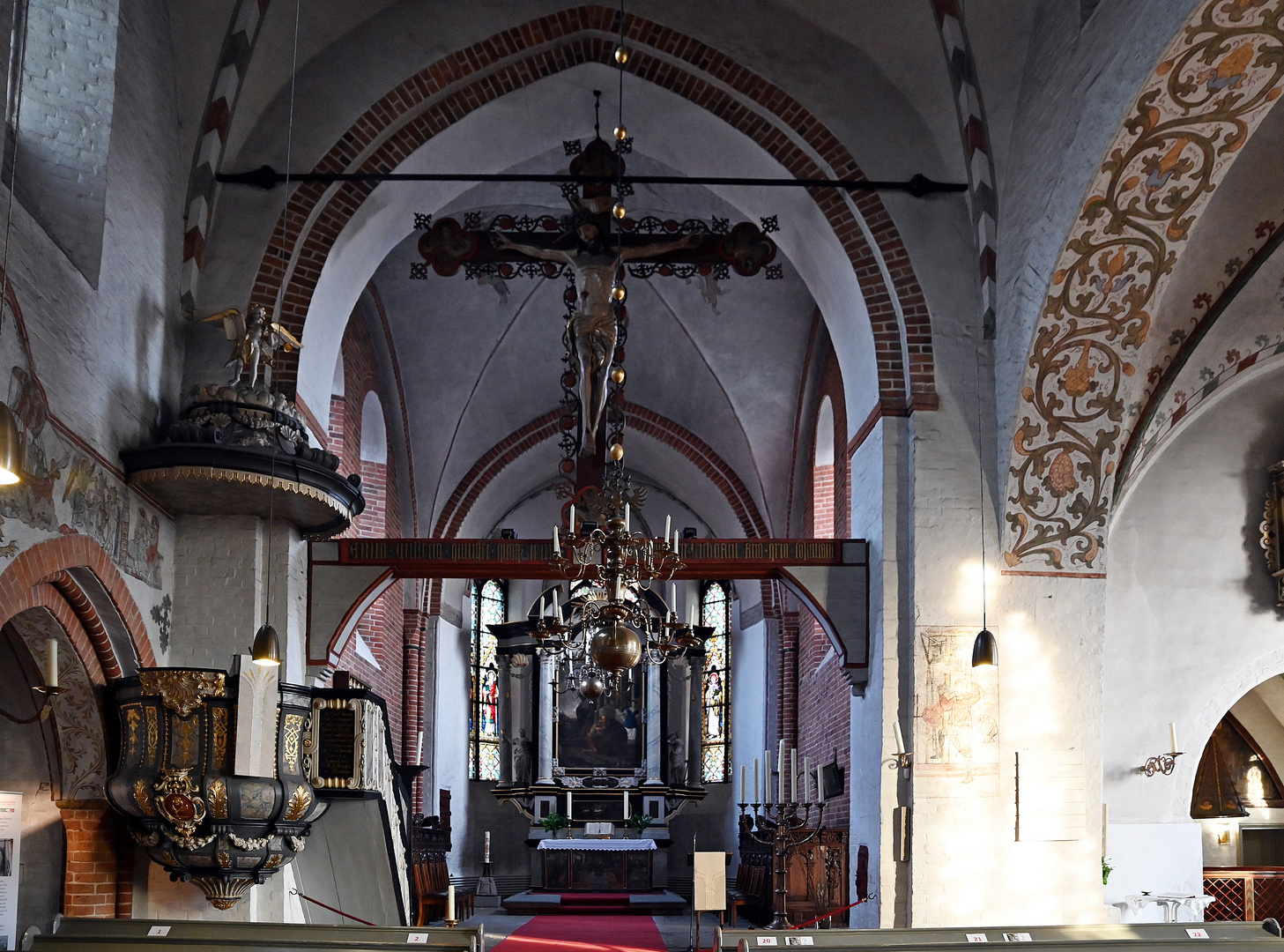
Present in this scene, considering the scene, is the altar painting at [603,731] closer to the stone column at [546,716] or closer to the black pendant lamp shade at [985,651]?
the stone column at [546,716]

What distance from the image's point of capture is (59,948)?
24.6ft

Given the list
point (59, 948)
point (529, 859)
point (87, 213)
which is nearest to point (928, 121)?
point (87, 213)

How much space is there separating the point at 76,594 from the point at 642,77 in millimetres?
6467

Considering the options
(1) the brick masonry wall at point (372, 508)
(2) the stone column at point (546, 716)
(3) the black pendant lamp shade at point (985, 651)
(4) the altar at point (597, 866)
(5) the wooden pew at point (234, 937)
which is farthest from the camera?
(2) the stone column at point (546, 716)

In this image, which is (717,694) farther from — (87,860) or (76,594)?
(76,594)

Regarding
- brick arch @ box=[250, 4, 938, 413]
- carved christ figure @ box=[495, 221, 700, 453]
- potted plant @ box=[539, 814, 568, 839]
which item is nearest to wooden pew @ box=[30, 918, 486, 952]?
carved christ figure @ box=[495, 221, 700, 453]

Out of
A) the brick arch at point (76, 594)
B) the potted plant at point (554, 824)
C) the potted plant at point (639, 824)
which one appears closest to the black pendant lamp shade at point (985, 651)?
the brick arch at point (76, 594)

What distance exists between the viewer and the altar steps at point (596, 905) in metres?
18.1

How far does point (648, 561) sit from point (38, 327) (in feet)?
13.6

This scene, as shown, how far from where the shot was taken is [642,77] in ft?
39.5

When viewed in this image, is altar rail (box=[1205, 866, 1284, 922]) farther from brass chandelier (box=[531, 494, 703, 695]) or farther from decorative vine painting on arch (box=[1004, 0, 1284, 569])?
brass chandelier (box=[531, 494, 703, 695])

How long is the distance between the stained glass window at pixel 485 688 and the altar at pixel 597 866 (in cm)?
241

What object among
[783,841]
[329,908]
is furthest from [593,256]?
[329,908]

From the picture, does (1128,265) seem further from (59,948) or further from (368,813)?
(59,948)
